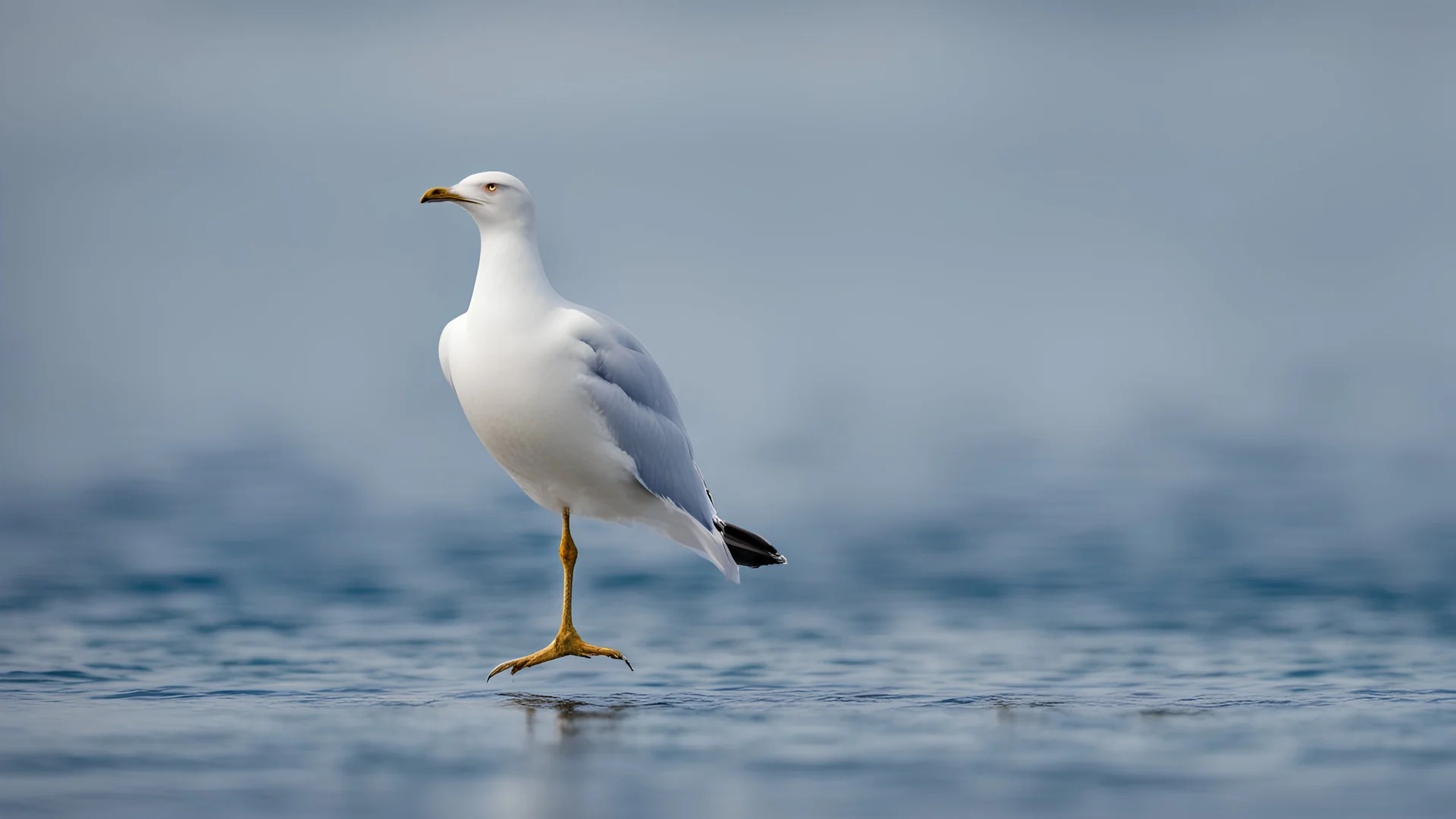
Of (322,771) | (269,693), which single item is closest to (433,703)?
(269,693)

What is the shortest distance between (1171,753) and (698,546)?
8.24ft

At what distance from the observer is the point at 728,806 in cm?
506

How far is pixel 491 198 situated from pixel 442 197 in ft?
0.68

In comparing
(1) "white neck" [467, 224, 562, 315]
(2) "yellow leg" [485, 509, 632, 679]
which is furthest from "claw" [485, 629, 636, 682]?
(1) "white neck" [467, 224, 562, 315]

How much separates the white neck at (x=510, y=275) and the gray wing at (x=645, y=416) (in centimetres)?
25

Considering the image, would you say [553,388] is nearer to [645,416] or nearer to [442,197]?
[645,416]

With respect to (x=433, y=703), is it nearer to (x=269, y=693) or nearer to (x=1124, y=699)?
(x=269, y=693)

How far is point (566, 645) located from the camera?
7230 mm

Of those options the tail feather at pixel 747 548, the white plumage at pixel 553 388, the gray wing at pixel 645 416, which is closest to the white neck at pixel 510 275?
the white plumage at pixel 553 388

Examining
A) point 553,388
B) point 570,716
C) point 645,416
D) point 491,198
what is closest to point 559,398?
point 553,388

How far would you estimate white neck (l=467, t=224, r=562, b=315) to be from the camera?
6.73 meters

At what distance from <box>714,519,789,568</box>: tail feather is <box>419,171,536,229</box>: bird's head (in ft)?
5.48

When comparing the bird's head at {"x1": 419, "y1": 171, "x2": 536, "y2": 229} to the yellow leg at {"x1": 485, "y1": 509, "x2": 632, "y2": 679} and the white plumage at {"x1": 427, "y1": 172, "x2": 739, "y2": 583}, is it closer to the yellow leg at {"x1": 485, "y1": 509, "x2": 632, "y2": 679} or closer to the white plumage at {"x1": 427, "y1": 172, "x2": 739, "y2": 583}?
the white plumage at {"x1": 427, "y1": 172, "x2": 739, "y2": 583}

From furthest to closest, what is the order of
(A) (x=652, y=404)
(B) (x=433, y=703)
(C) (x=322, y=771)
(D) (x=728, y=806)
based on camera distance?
1. (A) (x=652, y=404)
2. (B) (x=433, y=703)
3. (C) (x=322, y=771)
4. (D) (x=728, y=806)
